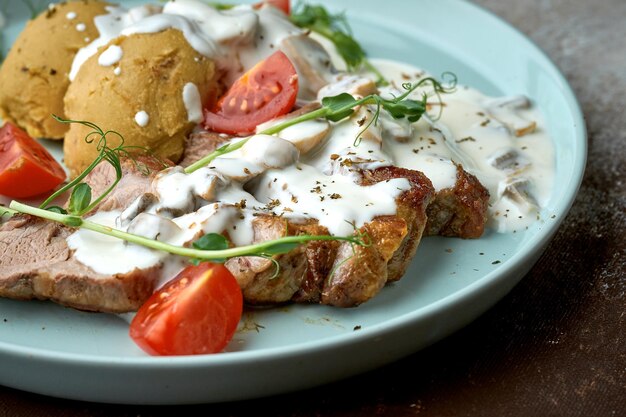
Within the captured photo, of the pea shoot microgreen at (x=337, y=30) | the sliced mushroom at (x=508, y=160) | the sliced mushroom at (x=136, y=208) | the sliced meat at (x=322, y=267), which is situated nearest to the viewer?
the sliced meat at (x=322, y=267)

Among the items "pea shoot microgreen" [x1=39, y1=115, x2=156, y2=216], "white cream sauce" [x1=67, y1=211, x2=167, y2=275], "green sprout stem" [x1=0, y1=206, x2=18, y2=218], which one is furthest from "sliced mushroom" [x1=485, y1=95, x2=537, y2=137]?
"green sprout stem" [x1=0, y1=206, x2=18, y2=218]

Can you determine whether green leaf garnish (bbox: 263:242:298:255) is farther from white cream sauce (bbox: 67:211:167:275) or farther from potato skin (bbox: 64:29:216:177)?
potato skin (bbox: 64:29:216:177)

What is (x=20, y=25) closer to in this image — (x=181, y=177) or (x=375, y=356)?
(x=181, y=177)

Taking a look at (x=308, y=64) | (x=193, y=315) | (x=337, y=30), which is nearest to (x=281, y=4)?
(x=337, y=30)

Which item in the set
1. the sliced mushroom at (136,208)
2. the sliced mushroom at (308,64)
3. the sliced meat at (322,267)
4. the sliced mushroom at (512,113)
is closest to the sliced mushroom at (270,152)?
the sliced meat at (322,267)

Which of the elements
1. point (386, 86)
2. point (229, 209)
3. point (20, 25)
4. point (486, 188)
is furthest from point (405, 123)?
point (20, 25)

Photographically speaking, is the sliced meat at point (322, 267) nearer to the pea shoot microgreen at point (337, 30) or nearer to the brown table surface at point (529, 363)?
the brown table surface at point (529, 363)

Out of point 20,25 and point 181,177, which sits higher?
point 181,177
